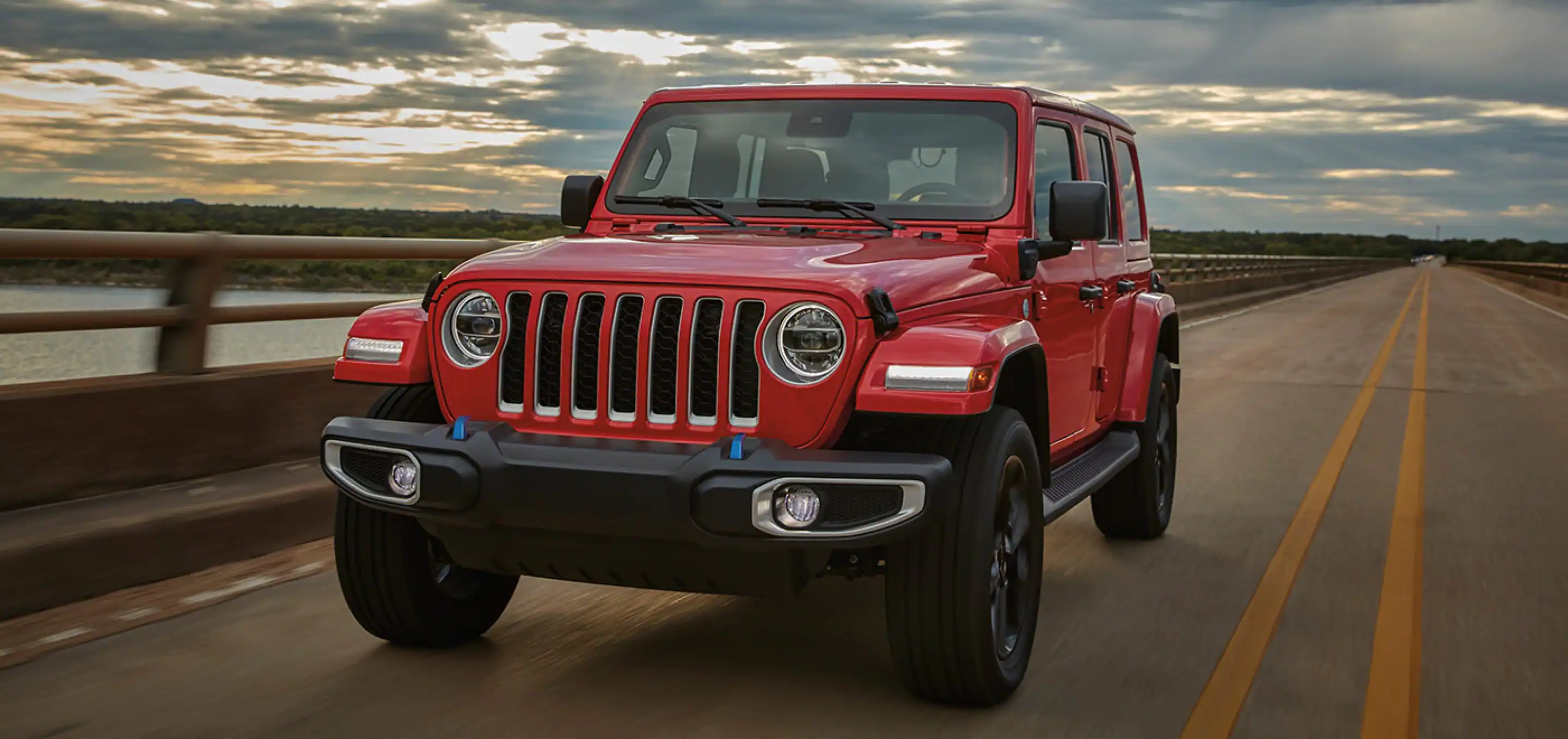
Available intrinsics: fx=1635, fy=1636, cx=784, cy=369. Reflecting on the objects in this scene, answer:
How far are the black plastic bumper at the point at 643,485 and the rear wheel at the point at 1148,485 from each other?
3.26 m

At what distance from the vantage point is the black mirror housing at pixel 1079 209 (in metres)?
5.74

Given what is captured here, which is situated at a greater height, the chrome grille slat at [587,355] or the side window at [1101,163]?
the side window at [1101,163]

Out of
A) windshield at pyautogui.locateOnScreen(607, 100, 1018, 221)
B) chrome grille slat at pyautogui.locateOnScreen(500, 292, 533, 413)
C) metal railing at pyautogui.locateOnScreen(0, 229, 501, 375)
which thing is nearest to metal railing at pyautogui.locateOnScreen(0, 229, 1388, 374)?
metal railing at pyautogui.locateOnScreen(0, 229, 501, 375)

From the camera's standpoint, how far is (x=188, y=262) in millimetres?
7180

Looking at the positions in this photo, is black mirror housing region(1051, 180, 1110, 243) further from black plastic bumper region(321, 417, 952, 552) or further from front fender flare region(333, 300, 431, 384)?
front fender flare region(333, 300, 431, 384)

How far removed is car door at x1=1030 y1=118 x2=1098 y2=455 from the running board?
4.2 inches

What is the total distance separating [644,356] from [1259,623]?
287 centimetres

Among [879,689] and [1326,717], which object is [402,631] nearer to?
[879,689]

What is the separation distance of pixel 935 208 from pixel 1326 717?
7.36ft

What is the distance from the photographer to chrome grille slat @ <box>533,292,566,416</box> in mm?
4797

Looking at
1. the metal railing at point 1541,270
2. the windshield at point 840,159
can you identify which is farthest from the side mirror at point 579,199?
the metal railing at point 1541,270

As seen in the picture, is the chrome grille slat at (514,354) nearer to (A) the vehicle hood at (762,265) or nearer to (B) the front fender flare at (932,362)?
(A) the vehicle hood at (762,265)

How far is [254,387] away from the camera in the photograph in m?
7.64

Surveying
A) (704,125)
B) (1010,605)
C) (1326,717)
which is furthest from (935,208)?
(1326,717)
